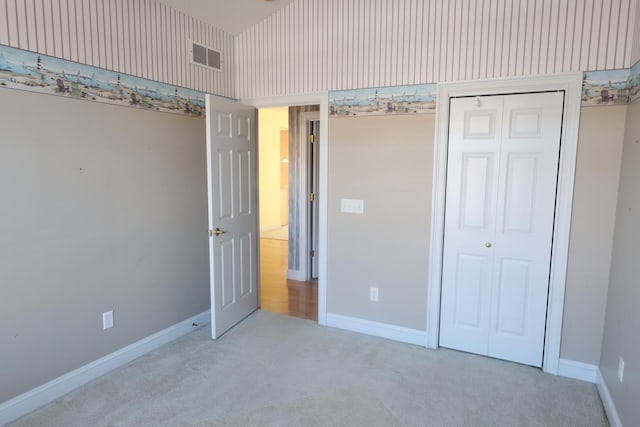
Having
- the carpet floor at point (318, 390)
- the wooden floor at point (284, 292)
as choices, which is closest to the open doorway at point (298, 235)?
the wooden floor at point (284, 292)

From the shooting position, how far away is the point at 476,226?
9.70 ft

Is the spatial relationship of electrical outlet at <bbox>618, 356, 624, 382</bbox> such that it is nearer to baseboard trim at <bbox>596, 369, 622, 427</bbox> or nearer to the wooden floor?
baseboard trim at <bbox>596, 369, 622, 427</bbox>

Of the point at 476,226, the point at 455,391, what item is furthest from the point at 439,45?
the point at 455,391

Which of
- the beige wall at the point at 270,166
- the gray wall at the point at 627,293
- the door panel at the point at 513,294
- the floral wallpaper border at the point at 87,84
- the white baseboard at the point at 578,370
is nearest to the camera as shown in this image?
the gray wall at the point at 627,293

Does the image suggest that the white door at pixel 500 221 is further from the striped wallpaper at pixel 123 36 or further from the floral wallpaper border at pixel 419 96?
the striped wallpaper at pixel 123 36

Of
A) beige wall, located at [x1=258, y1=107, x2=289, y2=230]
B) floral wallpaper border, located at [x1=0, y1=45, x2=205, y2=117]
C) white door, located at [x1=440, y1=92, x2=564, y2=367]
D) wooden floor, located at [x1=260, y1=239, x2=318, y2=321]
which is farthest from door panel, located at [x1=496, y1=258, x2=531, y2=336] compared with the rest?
beige wall, located at [x1=258, y1=107, x2=289, y2=230]

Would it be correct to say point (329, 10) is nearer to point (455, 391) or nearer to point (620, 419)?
point (455, 391)

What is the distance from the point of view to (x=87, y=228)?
2549mm

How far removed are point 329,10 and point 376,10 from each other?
416 millimetres

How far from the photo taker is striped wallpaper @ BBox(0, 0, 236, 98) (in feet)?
7.10

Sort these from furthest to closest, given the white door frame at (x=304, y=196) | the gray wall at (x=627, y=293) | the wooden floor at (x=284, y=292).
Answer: the white door frame at (x=304, y=196)
the wooden floor at (x=284, y=292)
the gray wall at (x=627, y=293)

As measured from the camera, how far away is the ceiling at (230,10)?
3052 millimetres

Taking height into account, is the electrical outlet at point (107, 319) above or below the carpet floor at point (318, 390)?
above

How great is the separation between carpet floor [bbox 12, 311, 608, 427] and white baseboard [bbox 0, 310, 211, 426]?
5 centimetres
